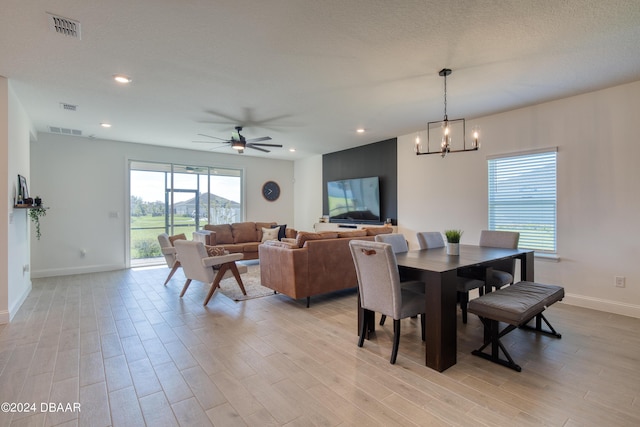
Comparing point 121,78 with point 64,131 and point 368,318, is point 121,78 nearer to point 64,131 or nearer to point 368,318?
point 64,131

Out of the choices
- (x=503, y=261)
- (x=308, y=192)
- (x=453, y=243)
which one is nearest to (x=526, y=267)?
(x=503, y=261)

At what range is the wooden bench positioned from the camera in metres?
2.28

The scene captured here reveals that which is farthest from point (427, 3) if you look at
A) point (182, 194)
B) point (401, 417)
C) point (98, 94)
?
point (182, 194)

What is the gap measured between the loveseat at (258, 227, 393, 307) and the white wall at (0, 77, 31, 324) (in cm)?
288

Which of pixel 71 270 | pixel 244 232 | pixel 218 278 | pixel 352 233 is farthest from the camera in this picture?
pixel 244 232

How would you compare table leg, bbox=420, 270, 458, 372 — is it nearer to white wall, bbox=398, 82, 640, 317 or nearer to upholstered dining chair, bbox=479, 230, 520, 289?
upholstered dining chair, bbox=479, 230, 520, 289

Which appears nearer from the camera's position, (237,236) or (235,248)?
(235,248)

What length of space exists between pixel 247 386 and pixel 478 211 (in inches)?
169

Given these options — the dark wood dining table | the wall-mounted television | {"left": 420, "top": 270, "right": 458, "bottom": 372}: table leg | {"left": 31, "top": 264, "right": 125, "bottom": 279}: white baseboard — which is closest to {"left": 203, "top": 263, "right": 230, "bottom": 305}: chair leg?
the dark wood dining table

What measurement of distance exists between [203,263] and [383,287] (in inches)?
99.4

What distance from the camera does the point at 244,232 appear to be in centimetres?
720

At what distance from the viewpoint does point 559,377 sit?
7.39ft

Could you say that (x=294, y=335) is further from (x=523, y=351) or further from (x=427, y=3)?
(x=427, y=3)

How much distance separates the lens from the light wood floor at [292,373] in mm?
1854
